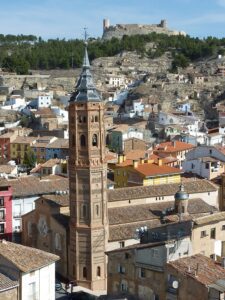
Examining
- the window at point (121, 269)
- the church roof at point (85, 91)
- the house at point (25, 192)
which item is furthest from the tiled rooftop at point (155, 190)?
the window at point (121, 269)

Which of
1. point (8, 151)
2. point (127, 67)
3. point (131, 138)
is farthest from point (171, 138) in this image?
point (127, 67)

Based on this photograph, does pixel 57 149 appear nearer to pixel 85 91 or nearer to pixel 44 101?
pixel 44 101

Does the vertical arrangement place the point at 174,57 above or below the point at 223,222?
above

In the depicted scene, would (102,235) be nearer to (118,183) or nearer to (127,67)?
(118,183)

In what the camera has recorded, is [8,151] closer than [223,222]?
No

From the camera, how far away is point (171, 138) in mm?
75188

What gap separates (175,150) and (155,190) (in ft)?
74.9

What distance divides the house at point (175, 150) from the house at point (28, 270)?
3795cm

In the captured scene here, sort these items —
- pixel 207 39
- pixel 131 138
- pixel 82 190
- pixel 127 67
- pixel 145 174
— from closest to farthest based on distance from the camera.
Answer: pixel 82 190 < pixel 145 174 < pixel 131 138 < pixel 127 67 < pixel 207 39

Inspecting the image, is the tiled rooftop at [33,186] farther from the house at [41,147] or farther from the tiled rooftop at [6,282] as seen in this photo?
the house at [41,147]

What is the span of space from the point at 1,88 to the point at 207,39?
163 ft

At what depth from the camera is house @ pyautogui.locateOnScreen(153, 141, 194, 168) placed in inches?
2509

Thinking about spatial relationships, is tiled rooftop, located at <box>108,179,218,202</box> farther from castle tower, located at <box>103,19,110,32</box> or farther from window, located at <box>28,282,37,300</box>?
castle tower, located at <box>103,19,110,32</box>

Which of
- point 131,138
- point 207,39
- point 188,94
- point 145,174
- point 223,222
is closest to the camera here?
point 223,222
